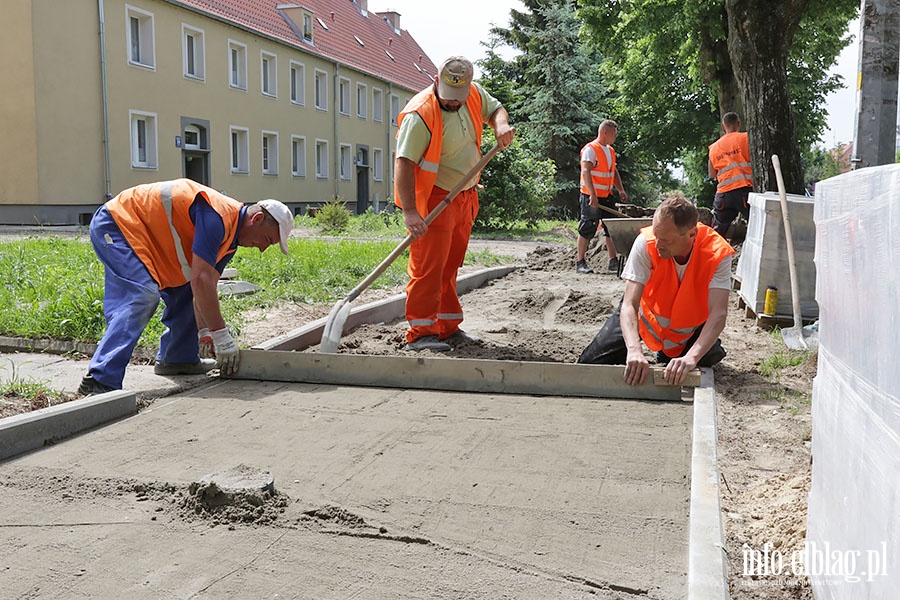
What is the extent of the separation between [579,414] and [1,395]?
293 centimetres

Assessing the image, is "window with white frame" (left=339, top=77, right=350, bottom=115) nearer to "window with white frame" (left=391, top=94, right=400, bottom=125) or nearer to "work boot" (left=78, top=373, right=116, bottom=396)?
"window with white frame" (left=391, top=94, right=400, bottom=125)

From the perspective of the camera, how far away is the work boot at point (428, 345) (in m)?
5.76

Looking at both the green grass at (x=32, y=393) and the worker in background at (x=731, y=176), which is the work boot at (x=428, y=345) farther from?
the worker in background at (x=731, y=176)

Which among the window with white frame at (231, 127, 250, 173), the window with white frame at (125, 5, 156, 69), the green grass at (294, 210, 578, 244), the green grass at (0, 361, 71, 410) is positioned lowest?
the green grass at (0, 361, 71, 410)

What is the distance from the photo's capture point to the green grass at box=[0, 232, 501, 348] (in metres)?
5.83

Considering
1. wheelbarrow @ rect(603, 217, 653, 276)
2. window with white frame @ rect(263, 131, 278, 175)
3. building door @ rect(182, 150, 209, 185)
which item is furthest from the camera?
window with white frame @ rect(263, 131, 278, 175)

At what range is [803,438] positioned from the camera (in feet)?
13.2

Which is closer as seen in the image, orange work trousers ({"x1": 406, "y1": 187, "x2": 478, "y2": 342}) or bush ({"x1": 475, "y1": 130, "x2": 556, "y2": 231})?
orange work trousers ({"x1": 406, "y1": 187, "x2": 478, "y2": 342})

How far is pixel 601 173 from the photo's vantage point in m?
11.0

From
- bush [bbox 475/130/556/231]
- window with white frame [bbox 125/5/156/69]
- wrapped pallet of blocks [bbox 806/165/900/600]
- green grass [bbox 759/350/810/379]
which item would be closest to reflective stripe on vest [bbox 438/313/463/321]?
green grass [bbox 759/350/810/379]

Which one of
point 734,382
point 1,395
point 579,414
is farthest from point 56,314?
point 734,382

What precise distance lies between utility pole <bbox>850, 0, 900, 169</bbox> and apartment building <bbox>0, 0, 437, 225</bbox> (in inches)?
653

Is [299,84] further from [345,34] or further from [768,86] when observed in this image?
[768,86]

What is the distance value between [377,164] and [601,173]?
87.9 feet
